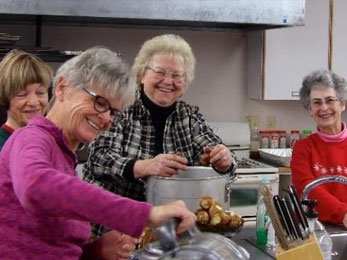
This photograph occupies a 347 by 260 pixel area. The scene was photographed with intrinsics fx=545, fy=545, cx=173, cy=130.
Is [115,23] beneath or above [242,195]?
above

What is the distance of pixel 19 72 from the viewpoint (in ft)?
5.70

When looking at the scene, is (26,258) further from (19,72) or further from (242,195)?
(242,195)

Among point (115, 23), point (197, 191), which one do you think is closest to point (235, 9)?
point (115, 23)

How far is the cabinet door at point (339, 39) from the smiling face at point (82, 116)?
2.88 meters

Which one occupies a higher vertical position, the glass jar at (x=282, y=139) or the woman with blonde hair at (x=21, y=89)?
the woman with blonde hair at (x=21, y=89)

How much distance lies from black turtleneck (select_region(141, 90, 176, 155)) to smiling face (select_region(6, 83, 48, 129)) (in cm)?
36

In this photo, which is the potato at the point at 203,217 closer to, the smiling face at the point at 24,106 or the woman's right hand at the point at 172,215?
the woman's right hand at the point at 172,215

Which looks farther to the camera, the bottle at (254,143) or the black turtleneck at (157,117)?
the bottle at (254,143)

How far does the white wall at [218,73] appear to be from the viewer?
11.8ft

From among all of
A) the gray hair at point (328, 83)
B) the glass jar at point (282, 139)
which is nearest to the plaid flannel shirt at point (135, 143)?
the gray hair at point (328, 83)

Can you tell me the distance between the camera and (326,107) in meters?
2.08

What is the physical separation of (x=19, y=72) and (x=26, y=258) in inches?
34.6

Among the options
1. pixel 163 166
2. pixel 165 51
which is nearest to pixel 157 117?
pixel 165 51

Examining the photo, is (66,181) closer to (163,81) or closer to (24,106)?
(24,106)
